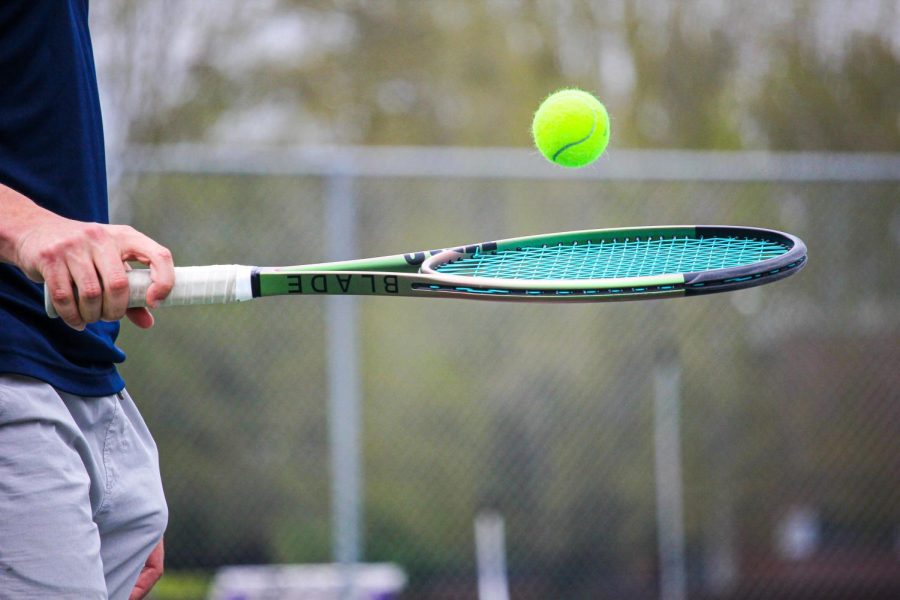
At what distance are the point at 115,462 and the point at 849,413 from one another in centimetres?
462

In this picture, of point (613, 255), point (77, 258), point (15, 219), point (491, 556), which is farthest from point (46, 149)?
point (491, 556)

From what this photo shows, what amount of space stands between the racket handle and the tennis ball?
1290 millimetres

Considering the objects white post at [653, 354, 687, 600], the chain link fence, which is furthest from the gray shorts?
white post at [653, 354, 687, 600]

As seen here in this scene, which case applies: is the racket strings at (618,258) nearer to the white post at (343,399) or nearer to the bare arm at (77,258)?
the bare arm at (77,258)

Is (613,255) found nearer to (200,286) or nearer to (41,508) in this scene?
(200,286)

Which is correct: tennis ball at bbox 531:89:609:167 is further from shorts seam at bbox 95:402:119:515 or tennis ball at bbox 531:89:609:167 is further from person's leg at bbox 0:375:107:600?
person's leg at bbox 0:375:107:600

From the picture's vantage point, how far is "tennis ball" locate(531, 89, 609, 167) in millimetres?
2742

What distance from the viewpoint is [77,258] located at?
142 centimetres

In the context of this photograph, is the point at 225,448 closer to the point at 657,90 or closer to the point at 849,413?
the point at 849,413

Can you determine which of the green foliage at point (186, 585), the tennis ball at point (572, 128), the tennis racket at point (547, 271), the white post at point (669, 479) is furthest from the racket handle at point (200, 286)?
the white post at point (669, 479)

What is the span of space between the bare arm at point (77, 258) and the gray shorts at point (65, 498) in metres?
0.17

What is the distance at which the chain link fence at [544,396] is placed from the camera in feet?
16.2

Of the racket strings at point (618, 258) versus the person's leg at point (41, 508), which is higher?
the racket strings at point (618, 258)

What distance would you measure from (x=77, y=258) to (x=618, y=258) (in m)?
1.07
